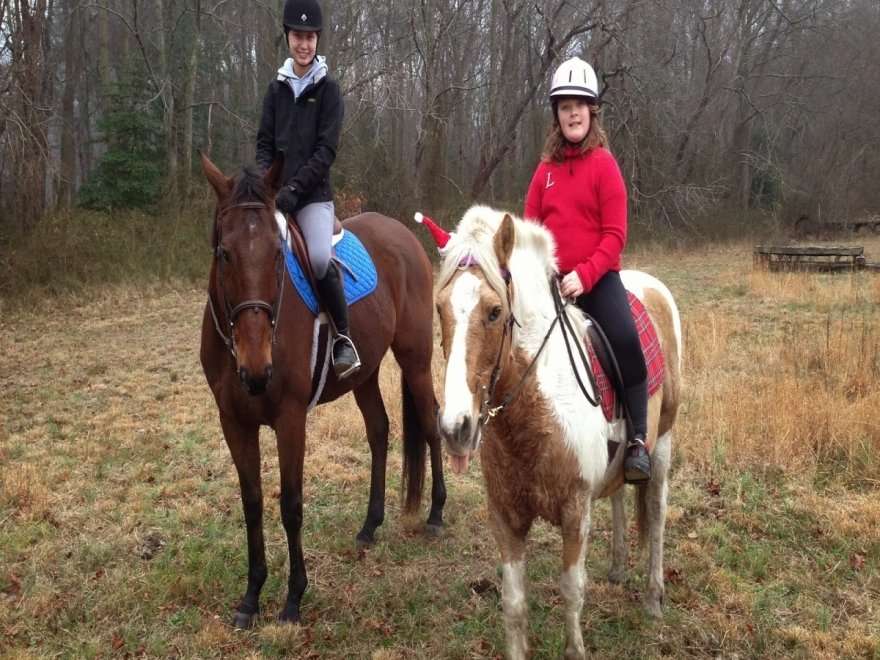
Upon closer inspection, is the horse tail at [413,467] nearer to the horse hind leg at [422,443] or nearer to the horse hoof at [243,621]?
the horse hind leg at [422,443]

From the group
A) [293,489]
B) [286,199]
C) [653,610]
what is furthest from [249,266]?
[653,610]

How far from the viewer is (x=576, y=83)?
9.25ft

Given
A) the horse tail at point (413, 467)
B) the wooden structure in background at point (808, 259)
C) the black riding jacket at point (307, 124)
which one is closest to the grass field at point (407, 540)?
the horse tail at point (413, 467)

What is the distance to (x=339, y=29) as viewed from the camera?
1820 cm

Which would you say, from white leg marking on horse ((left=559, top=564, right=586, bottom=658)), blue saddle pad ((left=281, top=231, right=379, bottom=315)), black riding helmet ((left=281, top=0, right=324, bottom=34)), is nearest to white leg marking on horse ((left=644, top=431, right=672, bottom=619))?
white leg marking on horse ((left=559, top=564, right=586, bottom=658))

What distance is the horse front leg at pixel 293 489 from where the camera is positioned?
3.36 m

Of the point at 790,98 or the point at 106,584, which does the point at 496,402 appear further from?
the point at 790,98

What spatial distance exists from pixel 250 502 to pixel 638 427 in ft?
6.86

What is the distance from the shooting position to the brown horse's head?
9.52 ft

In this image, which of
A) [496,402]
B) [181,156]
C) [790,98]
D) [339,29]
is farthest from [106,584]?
[790,98]

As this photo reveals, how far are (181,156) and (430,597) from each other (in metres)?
16.9

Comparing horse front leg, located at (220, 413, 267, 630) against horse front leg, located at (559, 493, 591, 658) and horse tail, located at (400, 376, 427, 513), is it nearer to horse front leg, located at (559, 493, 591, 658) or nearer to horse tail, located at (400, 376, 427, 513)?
horse tail, located at (400, 376, 427, 513)

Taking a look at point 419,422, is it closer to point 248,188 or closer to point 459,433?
point 248,188

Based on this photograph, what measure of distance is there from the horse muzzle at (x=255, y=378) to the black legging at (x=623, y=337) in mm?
1505
